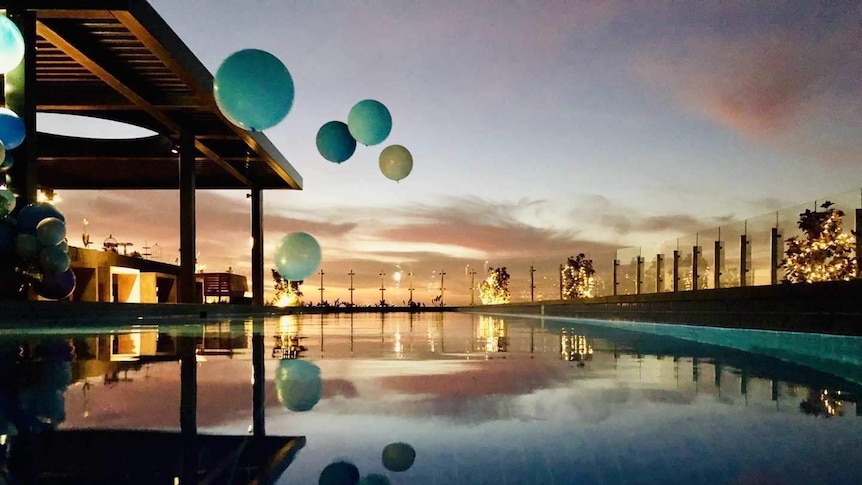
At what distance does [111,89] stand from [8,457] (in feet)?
61.8

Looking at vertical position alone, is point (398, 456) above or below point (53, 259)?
below

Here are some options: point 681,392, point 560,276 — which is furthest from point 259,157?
point 681,392

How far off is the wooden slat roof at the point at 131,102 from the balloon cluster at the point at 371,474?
43.1ft

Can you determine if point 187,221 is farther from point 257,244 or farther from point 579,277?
point 579,277

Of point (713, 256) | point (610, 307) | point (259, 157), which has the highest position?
point (259, 157)

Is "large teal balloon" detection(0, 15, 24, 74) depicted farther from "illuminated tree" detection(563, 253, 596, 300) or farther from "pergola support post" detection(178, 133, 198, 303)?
"illuminated tree" detection(563, 253, 596, 300)

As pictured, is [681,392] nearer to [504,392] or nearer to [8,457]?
[504,392]

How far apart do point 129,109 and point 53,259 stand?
10194 mm

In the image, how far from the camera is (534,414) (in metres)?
2.97

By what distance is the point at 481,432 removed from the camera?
8.35 ft

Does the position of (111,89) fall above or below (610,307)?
above

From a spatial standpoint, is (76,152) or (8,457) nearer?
(8,457)

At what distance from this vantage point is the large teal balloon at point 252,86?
28.8 feet

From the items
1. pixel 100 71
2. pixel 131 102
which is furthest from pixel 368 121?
pixel 131 102
